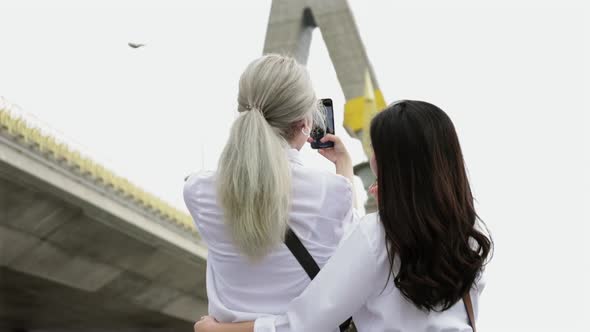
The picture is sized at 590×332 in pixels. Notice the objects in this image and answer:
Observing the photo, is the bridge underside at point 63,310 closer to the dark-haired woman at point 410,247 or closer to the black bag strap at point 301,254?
the black bag strap at point 301,254

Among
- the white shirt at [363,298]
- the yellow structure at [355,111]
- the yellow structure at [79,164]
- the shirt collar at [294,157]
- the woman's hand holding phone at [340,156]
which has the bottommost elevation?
the yellow structure at [355,111]

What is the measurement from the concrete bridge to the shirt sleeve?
9161 millimetres

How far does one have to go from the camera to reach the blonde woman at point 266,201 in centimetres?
304

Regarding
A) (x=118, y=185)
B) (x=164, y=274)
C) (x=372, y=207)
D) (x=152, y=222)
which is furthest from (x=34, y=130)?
(x=372, y=207)

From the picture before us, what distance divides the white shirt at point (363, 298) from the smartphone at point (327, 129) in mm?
754

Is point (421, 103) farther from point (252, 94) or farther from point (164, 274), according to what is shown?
point (164, 274)

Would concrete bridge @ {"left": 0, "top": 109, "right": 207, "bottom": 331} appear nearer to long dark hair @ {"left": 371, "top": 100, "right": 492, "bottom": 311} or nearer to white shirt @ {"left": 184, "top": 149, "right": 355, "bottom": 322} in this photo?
white shirt @ {"left": 184, "top": 149, "right": 355, "bottom": 322}

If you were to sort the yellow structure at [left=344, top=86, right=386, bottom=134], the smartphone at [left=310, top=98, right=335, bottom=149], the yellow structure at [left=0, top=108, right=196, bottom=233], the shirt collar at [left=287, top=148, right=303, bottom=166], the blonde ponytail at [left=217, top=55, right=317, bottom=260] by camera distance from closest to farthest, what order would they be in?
the blonde ponytail at [left=217, top=55, right=317, bottom=260] → the shirt collar at [left=287, top=148, right=303, bottom=166] → the smartphone at [left=310, top=98, right=335, bottom=149] → the yellow structure at [left=0, top=108, right=196, bottom=233] → the yellow structure at [left=344, top=86, right=386, bottom=134]

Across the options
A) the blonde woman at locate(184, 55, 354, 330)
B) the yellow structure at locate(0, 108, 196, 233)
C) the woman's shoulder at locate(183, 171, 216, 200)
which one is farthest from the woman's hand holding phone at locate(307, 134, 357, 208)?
the yellow structure at locate(0, 108, 196, 233)

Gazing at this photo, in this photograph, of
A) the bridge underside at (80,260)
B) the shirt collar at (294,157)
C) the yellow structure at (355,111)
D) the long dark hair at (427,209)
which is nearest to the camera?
the long dark hair at (427,209)

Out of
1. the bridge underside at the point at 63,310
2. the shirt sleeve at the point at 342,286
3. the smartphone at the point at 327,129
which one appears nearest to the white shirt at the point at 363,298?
the shirt sleeve at the point at 342,286

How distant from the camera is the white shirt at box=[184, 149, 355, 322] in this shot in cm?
309

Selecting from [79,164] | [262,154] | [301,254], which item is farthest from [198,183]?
[79,164]

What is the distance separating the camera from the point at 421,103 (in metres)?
2.82
